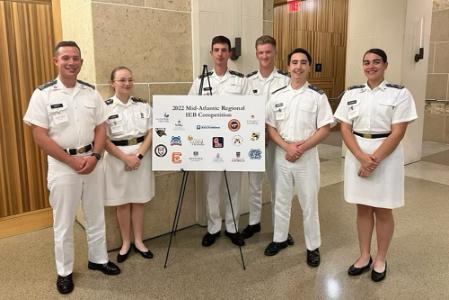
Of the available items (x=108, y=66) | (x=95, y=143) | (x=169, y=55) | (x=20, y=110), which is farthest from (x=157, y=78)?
(x=20, y=110)

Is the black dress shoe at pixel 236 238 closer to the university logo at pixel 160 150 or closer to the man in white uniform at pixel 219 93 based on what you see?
the man in white uniform at pixel 219 93

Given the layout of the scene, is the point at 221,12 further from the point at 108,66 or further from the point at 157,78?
the point at 108,66

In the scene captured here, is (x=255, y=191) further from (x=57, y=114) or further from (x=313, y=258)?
(x=57, y=114)

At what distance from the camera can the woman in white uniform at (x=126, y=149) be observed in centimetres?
304

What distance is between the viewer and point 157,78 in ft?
11.5

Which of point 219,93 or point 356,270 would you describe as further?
point 219,93

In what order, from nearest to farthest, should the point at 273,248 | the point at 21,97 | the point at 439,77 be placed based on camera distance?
the point at 273,248, the point at 21,97, the point at 439,77

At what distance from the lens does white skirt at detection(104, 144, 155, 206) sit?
3.11 m

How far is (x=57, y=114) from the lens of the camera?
260 centimetres

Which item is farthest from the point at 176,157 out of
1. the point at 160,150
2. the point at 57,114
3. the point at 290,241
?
the point at 290,241

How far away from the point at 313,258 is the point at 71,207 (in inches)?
73.3

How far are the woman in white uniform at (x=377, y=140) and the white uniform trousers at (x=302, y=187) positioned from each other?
28cm

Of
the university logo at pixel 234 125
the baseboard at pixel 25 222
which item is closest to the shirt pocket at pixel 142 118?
the university logo at pixel 234 125

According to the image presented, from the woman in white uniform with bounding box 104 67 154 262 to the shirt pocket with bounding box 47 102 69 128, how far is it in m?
0.42
